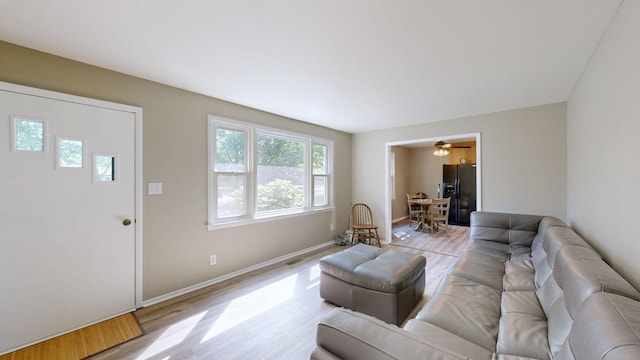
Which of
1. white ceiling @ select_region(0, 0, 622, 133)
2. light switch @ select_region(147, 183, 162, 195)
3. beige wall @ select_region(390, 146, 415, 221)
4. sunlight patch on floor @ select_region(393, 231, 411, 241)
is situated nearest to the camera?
white ceiling @ select_region(0, 0, 622, 133)

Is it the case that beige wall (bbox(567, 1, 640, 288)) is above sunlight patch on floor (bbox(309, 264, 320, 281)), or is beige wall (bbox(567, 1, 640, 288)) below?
above

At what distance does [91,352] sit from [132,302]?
0.61 meters

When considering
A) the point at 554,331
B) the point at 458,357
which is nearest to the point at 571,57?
the point at 554,331

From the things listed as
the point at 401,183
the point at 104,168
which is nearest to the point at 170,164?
the point at 104,168

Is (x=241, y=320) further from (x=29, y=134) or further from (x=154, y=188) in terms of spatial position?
(x=29, y=134)

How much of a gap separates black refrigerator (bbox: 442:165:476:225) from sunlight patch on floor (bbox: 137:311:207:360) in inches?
261

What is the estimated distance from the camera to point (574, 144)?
9.04 ft

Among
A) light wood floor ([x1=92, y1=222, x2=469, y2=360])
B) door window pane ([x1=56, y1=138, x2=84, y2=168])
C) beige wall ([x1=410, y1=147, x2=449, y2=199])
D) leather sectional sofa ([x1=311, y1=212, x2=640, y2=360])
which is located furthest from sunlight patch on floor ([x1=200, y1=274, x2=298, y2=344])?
beige wall ([x1=410, y1=147, x2=449, y2=199])

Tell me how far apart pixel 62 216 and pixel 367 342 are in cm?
269

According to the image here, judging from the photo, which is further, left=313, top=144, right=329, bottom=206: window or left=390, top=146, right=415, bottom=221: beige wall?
left=390, top=146, right=415, bottom=221: beige wall

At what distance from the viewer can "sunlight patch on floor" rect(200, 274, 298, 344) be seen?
2209 mm

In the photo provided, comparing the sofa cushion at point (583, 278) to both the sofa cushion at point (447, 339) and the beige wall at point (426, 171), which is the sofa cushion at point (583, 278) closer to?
the sofa cushion at point (447, 339)

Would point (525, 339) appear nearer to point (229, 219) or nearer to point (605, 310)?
point (605, 310)

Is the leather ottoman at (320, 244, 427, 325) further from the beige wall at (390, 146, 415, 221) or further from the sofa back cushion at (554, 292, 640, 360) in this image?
the beige wall at (390, 146, 415, 221)
